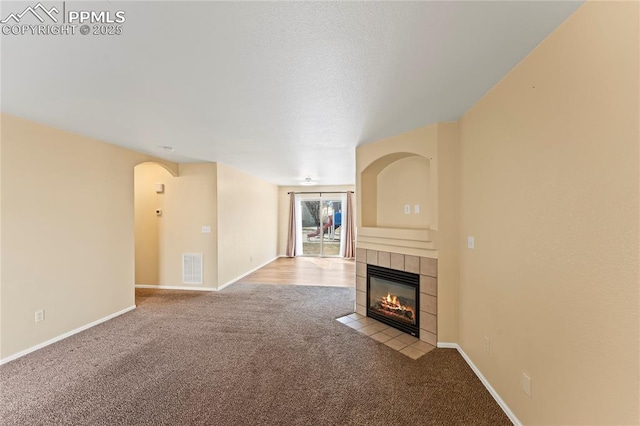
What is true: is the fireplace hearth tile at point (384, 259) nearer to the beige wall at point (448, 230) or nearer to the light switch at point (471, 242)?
the beige wall at point (448, 230)

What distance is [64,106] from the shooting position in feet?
7.51

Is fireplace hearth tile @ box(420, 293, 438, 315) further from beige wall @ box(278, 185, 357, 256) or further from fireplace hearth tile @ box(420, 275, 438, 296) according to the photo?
beige wall @ box(278, 185, 357, 256)

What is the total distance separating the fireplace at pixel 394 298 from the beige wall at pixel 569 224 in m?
0.97

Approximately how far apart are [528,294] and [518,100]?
1.26 metres

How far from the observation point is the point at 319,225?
8516 millimetres

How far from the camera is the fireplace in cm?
302

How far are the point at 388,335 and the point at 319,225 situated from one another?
564 centimetres

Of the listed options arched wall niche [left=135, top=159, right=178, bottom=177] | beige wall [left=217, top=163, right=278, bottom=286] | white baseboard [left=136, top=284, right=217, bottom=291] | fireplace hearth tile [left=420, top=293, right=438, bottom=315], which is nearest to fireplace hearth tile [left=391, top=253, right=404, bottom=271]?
fireplace hearth tile [left=420, top=293, right=438, bottom=315]

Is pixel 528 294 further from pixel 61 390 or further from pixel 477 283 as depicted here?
pixel 61 390

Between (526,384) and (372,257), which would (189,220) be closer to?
(372,257)

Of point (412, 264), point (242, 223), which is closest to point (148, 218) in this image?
point (242, 223)

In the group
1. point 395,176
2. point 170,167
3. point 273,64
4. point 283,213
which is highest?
point 273,64

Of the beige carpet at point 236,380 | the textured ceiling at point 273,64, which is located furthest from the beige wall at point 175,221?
the textured ceiling at point 273,64

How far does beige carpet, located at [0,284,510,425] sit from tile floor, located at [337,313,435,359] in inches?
4.5
